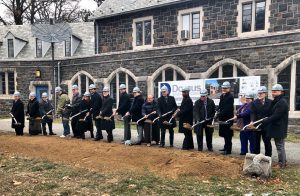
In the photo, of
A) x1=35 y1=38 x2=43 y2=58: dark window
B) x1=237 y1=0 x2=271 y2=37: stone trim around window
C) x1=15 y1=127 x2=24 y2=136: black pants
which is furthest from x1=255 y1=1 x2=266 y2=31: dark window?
x1=35 y1=38 x2=43 y2=58: dark window

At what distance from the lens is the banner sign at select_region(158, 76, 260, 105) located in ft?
47.4

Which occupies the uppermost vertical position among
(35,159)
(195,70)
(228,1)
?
(228,1)

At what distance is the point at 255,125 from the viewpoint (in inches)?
324

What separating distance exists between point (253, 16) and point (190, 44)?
3.26 m

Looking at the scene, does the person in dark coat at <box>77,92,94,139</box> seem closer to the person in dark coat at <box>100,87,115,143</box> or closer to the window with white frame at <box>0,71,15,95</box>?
the person in dark coat at <box>100,87,115,143</box>

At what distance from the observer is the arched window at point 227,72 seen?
613 inches

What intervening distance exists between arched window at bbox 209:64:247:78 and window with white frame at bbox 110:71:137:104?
5.20 meters

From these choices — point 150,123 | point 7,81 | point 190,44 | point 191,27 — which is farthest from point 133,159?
point 7,81

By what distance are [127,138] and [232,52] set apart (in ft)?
24.5

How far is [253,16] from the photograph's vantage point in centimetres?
1551

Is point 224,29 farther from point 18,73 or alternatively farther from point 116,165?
point 18,73

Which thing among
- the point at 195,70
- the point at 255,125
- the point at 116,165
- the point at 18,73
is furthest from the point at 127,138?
the point at 18,73

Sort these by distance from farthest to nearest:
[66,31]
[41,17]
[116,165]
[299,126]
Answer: [41,17] → [66,31] → [299,126] → [116,165]

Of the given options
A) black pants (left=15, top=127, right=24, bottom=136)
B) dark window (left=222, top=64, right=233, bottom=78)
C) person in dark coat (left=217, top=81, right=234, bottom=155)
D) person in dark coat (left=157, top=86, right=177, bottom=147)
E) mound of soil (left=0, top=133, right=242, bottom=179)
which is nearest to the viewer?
mound of soil (left=0, top=133, right=242, bottom=179)
